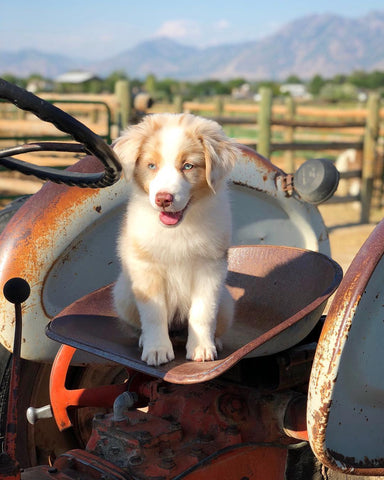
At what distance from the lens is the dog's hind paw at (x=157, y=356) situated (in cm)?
169

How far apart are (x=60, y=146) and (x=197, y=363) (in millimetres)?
667

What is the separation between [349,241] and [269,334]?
22.9 feet

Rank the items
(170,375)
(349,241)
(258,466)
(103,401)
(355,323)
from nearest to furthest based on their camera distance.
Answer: (355,323) → (170,375) → (258,466) → (103,401) → (349,241)

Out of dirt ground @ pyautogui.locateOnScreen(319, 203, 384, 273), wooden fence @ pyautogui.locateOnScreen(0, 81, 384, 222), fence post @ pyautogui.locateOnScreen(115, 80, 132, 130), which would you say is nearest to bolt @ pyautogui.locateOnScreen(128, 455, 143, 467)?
dirt ground @ pyautogui.locateOnScreen(319, 203, 384, 273)

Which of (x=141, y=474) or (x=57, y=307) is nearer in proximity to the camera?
(x=141, y=474)

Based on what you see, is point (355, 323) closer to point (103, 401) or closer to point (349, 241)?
point (103, 401)

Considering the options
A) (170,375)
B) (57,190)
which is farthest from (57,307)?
(170,375)

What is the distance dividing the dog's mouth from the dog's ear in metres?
0.12

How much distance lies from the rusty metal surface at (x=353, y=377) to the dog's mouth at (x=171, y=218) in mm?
484

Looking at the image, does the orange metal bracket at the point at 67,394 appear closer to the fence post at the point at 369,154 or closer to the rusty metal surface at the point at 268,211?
the rusty metal surface at the point at 268,211

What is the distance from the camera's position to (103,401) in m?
1.92

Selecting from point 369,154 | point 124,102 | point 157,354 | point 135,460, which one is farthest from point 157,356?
point 369,154

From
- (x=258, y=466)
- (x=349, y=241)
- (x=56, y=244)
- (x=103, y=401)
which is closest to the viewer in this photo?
(x=258, y=466)

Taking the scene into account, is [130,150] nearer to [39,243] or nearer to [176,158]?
[176,158]
